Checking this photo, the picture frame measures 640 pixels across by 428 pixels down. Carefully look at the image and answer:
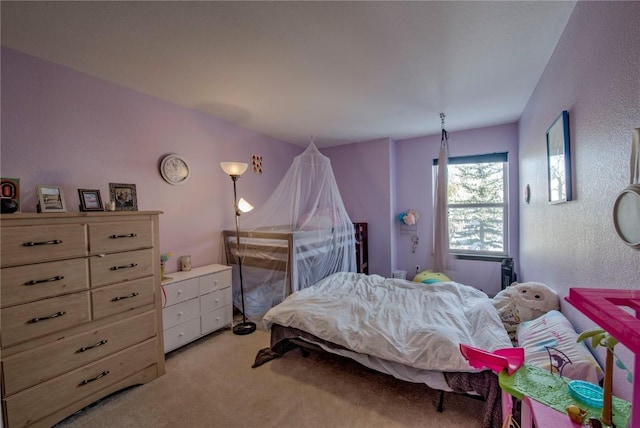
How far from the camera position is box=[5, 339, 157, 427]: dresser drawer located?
147 cm

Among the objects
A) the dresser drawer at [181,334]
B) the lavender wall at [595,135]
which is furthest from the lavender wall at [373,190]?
the dresser drawer at [181,334]

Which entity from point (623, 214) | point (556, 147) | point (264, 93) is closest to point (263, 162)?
point (264, 93)

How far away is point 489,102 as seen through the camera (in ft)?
9.30

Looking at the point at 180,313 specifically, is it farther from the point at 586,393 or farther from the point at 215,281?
the point at 586,393

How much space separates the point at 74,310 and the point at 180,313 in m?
0.85

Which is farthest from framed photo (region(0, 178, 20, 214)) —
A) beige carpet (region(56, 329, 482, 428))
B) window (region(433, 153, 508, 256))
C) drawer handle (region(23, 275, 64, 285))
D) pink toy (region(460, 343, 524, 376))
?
window (region(433, 153, 508, 256))

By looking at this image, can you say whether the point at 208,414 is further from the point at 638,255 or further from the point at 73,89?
the point at 73,89

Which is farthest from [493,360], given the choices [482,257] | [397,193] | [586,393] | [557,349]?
[397,193]

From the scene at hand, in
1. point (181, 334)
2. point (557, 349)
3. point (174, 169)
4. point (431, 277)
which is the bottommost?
point (181, 334)

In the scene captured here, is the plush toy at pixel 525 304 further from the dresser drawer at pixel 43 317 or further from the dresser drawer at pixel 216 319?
the dresser drawer at pixel 43 317

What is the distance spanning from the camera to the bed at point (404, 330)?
157cm

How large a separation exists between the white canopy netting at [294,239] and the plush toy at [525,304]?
1.79 m

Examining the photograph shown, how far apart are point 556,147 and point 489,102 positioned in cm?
132

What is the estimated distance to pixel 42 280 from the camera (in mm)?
1561
